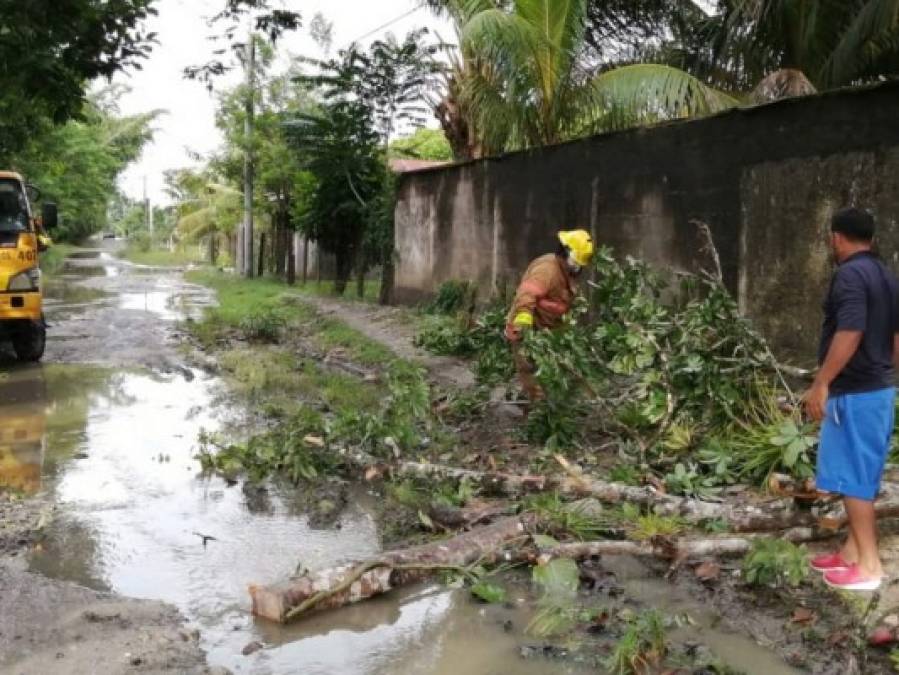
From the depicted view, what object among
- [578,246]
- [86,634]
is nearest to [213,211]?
[578,246]

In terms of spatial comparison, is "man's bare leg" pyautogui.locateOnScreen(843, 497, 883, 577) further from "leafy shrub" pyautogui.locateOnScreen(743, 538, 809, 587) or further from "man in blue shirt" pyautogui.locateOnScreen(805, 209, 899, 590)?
"leafy shrub" pyautogui.locateOnScreen(743, 538, 809, 587)

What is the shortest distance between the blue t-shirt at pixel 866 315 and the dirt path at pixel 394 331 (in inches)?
212

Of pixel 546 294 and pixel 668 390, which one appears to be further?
pixel 546 294

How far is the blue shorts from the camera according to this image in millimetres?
3910

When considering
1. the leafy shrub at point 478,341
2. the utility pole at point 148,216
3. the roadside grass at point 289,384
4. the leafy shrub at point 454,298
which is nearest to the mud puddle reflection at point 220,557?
the roadside grass at point 289,384

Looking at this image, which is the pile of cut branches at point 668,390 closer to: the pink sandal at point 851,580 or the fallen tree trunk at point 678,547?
the fallen tree trunk at point 678,547

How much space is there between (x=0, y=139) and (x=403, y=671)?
17.8 meters

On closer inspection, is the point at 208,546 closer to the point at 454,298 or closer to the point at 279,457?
the point at 279,457

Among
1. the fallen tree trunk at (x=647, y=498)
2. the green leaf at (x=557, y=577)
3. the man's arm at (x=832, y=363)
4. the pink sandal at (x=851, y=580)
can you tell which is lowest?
the green leaf at (x=557, y=577)

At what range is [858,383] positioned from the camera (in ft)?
12.9

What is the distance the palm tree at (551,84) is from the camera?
10.8 metres

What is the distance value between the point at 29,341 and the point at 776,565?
33.1ft

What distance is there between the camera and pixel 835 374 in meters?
3.89

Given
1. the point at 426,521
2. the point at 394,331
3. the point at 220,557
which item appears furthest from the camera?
the point at 394,331
